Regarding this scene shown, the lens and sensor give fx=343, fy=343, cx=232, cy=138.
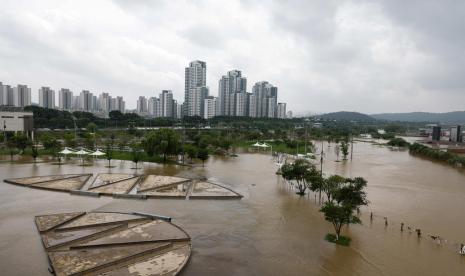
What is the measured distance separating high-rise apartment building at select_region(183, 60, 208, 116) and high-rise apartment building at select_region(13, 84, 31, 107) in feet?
164

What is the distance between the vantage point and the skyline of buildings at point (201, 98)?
118 metres

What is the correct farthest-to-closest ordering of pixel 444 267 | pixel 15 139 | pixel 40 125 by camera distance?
pixel 40 125 → pixel 15 139 → pixel 444 267

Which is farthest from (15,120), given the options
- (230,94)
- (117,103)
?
(117,103)

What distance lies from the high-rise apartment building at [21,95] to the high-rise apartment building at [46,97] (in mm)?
11567

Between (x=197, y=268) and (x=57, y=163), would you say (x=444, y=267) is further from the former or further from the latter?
(x=57, y=163)

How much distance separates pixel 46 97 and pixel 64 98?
11501 millimetres

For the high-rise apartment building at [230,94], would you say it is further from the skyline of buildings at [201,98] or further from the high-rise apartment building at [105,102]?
the high-rise apartment building at [105,102]

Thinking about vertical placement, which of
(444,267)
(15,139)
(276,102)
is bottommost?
(444,267)

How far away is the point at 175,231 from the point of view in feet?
47.8

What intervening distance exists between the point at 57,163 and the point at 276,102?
4538 inches

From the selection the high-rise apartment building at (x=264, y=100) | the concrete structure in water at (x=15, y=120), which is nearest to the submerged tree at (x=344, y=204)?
the concrete structure in water at (x=15, y=120)

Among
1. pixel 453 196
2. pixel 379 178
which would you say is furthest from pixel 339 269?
pixel 379 178

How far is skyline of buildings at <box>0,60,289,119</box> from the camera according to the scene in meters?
118

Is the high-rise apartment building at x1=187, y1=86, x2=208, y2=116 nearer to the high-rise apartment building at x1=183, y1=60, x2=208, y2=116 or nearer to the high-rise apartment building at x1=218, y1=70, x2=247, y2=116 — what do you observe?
the high-rise apartment building at x1=183, y1=60, x2=208, y2=116
